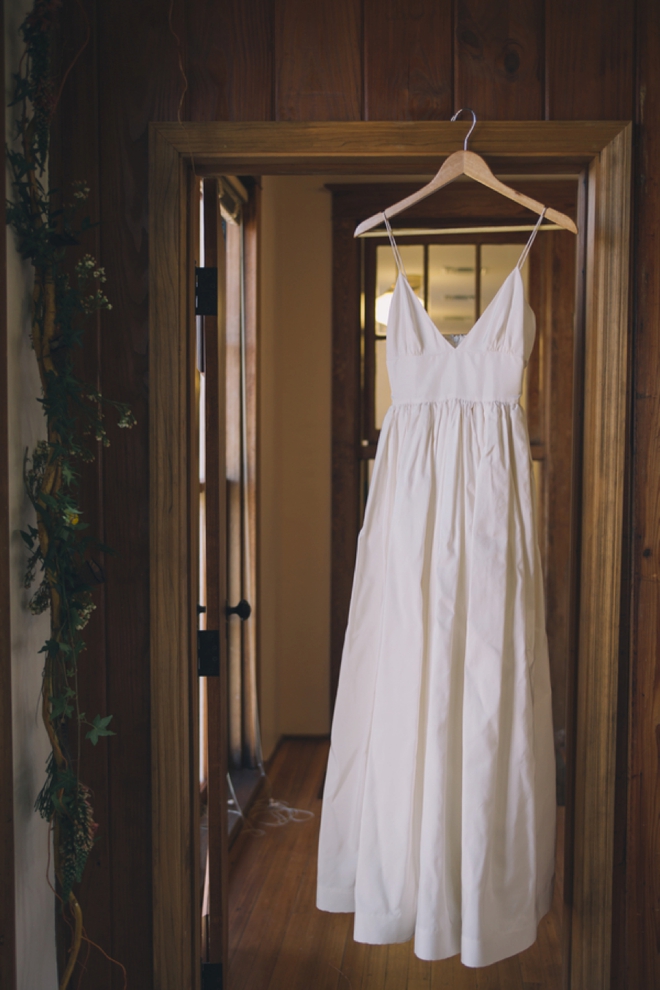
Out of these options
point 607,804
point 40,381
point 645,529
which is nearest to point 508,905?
point 607,804

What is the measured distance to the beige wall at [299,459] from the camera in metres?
3.55

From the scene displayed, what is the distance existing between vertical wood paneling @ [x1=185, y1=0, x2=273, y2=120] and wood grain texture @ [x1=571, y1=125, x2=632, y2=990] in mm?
677

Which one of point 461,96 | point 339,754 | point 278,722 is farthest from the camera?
point 278,722

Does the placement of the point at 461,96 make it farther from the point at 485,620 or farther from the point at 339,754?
the point at 339,754

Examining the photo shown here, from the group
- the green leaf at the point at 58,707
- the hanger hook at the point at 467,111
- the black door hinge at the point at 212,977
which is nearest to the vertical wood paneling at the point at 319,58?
the hanger hook at the point at 467,111

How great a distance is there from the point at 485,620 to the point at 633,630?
0.29 metres

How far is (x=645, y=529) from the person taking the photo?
1.55m

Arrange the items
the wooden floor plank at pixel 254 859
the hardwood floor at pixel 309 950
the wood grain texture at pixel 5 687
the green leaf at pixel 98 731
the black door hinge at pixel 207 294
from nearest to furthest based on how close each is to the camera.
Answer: the wood grain texture at pixel 5 687
the green leaf at pixel 98 731
the black door hinge at pixel 207 294
the hardwood floor at pixel 309 950
the wooden floor plank at pixel 254 859

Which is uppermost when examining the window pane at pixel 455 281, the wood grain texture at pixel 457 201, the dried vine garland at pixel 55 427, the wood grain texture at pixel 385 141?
the wood grain texture at pixel 457 201

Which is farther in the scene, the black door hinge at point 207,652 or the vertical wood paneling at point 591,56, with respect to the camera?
the black door hinge at point 207,652

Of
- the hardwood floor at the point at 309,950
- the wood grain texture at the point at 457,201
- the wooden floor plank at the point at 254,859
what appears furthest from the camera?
the wood grain texture at the point at 457,201

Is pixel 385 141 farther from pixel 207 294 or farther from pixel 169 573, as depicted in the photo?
pixel 169 573

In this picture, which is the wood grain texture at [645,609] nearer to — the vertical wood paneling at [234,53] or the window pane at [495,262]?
the vertical wood paneling at [234,53]

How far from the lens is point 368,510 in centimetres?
174
